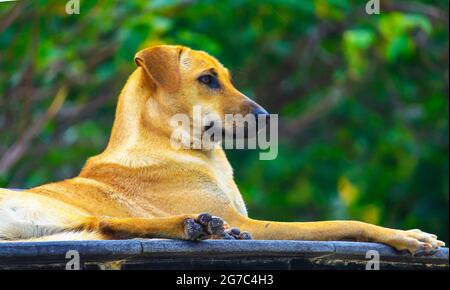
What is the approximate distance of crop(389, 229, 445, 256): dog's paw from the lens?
5.23 m

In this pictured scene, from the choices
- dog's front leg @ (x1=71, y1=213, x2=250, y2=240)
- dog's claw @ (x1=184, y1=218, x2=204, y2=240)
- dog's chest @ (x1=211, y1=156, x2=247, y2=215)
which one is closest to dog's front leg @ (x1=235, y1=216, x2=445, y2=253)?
dog's chest @ (x1=211, y1=156, x2=247, y2=215)

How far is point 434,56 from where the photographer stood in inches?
Answer: 556

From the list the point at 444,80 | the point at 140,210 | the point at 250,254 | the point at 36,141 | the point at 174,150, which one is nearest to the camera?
the point at 250,254

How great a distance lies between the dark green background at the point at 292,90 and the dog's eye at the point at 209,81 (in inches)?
140

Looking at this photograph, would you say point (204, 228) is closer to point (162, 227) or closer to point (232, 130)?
point (162, 227)

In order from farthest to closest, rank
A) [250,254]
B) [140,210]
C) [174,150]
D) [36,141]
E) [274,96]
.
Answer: [274,96] < [36,141] < [174,150] < [140,210] < [250,254]

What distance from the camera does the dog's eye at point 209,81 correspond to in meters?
6.77

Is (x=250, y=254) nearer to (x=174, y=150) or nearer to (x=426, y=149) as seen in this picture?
(x=174, y=150)

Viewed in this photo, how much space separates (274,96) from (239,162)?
5.01 feet

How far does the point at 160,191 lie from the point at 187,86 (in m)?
0.81

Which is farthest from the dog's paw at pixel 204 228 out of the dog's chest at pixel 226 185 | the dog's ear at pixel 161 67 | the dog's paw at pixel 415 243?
the dog's ear at pixel 161 67

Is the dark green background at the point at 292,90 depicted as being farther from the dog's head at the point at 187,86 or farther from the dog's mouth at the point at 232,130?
the dog's mouth at the point at 232,130
